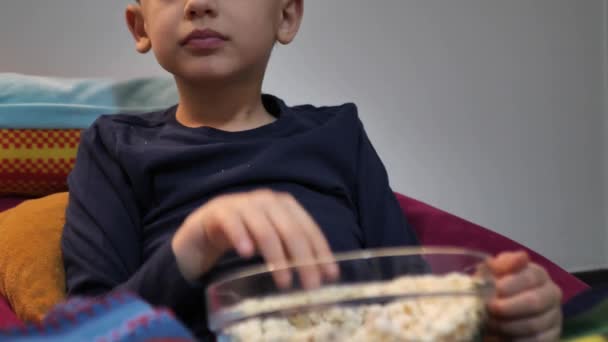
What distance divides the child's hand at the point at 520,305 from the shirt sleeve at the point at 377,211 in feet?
1.32

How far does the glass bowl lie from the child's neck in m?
0.52

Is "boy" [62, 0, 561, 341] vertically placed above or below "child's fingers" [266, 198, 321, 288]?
below

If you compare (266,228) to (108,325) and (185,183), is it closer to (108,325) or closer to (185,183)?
(108,325)

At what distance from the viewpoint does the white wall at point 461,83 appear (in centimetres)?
130

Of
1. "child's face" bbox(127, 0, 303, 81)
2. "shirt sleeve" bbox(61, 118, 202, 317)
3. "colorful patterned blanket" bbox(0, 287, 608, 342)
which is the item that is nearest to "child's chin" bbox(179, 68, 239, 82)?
"child's face" bbox(127, 0, 303, 81)

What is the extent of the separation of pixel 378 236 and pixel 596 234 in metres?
1.28

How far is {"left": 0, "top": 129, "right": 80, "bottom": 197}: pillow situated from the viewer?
1035 millimetres

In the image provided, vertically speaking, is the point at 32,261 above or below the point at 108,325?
below

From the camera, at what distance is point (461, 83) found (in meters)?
1.71

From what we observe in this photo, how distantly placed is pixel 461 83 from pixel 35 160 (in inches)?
40.1

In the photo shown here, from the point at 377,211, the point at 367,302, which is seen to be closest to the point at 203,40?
the point at 377,211

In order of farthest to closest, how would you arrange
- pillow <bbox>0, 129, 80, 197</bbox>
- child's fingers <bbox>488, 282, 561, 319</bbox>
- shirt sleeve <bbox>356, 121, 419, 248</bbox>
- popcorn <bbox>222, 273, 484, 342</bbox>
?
pillow <bbox>0, 129, 80, 197</bbox>, shirt sleeve <bbox>356, 121, 419, 248</bbox>, child's fingers <bbox>488, 282, 561, 319</bbox>, popcorn <bbox>222, 273, 484, 342</bbox>

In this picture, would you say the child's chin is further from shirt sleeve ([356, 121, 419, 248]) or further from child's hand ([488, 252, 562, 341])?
child's hand ([488, 252, 562, 341])

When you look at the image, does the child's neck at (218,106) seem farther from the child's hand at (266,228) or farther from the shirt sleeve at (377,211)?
the child's hand at (266,228)
